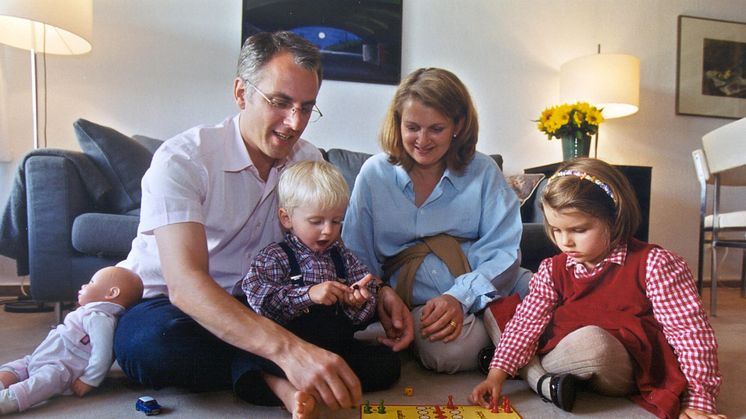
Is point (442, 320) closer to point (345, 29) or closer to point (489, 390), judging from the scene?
point (489, 390)

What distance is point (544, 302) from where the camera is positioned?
3.96 feet

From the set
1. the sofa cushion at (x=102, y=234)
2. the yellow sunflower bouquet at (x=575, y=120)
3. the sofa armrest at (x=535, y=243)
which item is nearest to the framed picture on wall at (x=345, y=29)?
the yellow sunflower bouquet at (x=575, y=120)

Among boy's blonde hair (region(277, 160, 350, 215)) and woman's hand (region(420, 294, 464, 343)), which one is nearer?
boy's blonde hair (region(277, 160, 350, 215))

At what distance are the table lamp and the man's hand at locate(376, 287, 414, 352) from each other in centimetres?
195

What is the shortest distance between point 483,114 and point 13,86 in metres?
2.58

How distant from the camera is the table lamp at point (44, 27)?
2127mm

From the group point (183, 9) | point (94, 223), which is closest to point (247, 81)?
point (94, 223)

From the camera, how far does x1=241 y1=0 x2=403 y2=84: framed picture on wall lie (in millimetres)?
2814

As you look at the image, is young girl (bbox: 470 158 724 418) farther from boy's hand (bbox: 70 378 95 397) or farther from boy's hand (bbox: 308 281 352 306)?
boy's hand (bbox: 70 378 95 397)

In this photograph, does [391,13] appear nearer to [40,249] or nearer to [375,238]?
[375,238]

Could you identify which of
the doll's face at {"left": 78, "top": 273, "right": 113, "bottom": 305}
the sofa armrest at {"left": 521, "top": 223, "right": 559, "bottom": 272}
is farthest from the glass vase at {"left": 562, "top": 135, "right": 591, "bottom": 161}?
the doll's face at {"left": 78, "top": 273, "right": 113, "bottom": 305}

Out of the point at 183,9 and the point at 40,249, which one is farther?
the point at 183,9

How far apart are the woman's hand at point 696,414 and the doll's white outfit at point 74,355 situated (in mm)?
1243

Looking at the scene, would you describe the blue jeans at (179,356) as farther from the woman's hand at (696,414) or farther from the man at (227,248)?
the woman's hand at (696,414)
